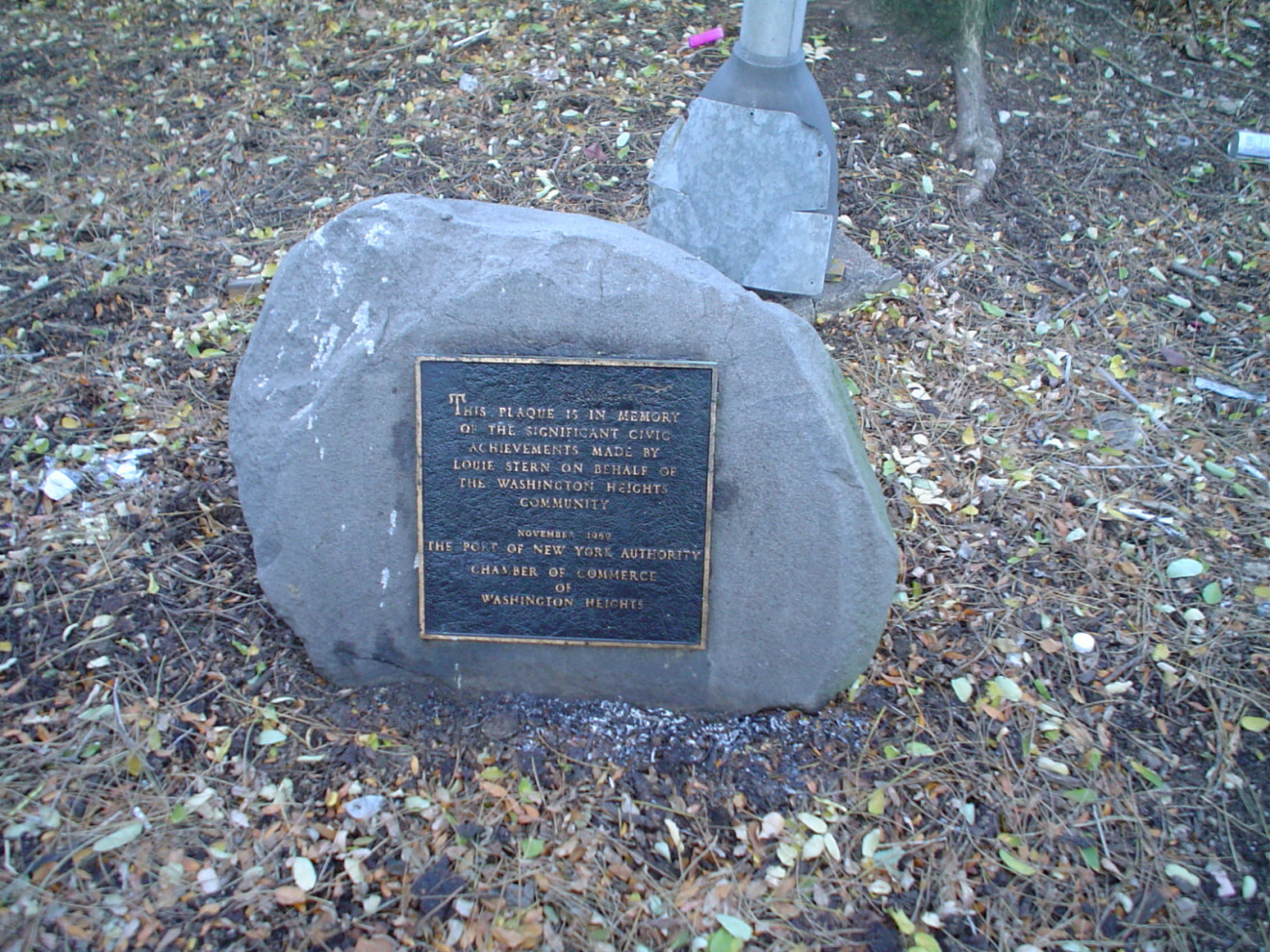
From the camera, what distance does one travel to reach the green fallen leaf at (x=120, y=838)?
226 centimetres

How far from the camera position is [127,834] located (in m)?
2.29

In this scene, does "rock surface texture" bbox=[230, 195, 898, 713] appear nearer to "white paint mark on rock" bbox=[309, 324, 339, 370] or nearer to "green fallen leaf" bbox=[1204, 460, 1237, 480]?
"white paint mark on rock" bbox=[309, 324, 339, 370]

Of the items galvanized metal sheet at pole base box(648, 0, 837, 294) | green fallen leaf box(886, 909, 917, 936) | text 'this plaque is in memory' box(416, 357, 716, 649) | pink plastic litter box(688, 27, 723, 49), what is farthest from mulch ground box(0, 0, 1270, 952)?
galvanized metal sheet at pole base box(648, 0, 837, 294)

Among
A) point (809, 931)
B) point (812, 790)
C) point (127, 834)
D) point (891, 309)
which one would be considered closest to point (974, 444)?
point (891, 309)

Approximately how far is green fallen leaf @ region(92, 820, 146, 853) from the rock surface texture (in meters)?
0.60

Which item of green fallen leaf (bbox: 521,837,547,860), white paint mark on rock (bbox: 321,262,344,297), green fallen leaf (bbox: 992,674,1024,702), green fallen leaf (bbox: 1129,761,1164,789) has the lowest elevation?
green fallen leaf (bbox: 521,837,547,860)

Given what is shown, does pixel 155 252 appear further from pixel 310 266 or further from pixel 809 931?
Answer: pixel 809 931

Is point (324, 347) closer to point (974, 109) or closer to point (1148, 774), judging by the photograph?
point (1148, 774)

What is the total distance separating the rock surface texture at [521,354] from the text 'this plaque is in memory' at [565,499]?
0.05m

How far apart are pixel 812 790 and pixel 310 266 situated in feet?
6.14

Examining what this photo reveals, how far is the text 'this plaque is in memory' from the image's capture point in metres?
2.39

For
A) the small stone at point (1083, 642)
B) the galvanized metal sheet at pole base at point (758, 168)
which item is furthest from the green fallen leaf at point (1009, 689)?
the galvanized metal sheet at pole base at point (758, 168)

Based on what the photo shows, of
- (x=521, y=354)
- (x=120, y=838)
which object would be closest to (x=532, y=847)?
(x=120, y=838)

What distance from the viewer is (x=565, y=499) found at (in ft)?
8.11
